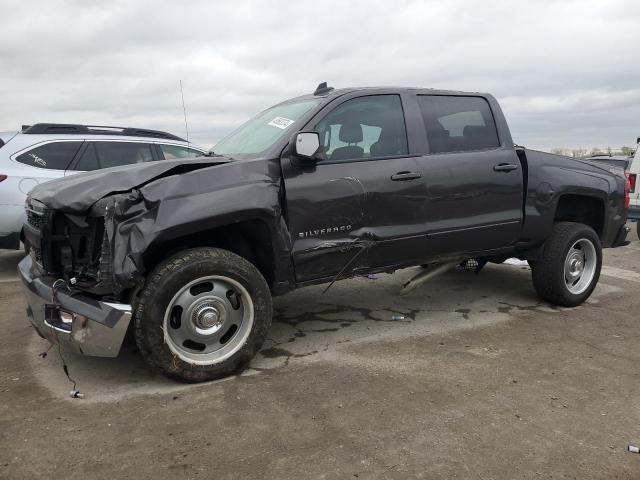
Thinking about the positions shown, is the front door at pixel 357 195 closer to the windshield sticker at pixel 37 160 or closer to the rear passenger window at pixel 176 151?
the rear passenger window at pixel 176 151

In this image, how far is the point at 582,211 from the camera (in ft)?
18.4

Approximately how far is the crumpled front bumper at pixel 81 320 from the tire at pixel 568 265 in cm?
388

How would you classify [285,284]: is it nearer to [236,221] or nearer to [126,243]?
[236,221]

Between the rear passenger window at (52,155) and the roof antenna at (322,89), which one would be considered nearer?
the roof antenna at (322,89)

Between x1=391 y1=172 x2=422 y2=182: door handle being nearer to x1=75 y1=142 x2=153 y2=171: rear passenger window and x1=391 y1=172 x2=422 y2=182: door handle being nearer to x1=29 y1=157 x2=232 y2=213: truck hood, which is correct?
x1=29 y1=157 x2=232 y2=213: truck hood

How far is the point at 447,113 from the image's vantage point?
15.2 feet

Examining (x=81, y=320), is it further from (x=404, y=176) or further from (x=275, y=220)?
(x=404, y=176)

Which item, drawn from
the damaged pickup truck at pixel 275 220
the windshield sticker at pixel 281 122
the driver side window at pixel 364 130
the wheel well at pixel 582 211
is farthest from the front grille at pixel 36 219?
the wheel well at pixel 582 211

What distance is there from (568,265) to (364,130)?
8.56 ft

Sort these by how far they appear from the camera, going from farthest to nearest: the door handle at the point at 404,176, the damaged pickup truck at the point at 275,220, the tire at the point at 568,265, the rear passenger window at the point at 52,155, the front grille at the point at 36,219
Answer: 1. the rear passenger window at the point at 52,155
2. the tire at the point at 568,265
3. the door handle at the point at 404,176
4. the front grille at the point at 36,219
5. the damaged pickup truck at the point at 275,220

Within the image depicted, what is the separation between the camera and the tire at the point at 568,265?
5090 mm

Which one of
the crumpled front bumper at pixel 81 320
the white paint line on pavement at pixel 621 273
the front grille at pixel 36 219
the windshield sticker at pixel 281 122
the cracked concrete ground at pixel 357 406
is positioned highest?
the windshield sticker at pixel 281 122

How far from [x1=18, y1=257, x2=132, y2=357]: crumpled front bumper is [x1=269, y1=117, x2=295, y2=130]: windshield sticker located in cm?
177

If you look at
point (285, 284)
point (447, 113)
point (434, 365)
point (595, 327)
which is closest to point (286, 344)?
point (285, 284)
